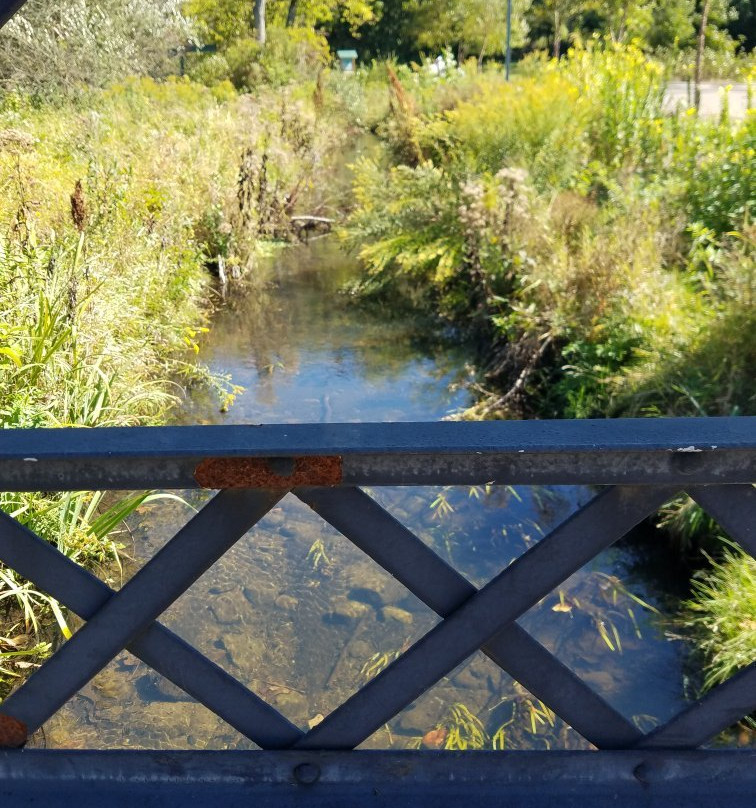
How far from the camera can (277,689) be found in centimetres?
393

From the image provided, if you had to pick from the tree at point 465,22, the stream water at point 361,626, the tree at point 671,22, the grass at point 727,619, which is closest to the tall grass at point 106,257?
the stream water at point 361,626

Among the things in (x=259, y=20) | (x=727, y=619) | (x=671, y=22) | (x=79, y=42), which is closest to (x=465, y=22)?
(x=259, y=20)

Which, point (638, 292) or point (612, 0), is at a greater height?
point (612, 0)

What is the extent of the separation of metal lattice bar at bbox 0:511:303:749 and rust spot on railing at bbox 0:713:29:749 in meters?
0.28

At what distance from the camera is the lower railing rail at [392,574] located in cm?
130

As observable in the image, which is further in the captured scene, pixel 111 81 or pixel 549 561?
pixel 111 81

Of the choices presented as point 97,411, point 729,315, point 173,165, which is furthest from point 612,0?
point 97,411

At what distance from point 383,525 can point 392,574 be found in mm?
83

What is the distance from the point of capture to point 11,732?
1.62m

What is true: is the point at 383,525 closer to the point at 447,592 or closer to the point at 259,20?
the point at 447,592

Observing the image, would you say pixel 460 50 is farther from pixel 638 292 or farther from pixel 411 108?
pixel 638 292

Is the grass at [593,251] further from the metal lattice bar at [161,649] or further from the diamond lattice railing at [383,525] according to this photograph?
the metal lattice bar at [161,649]
